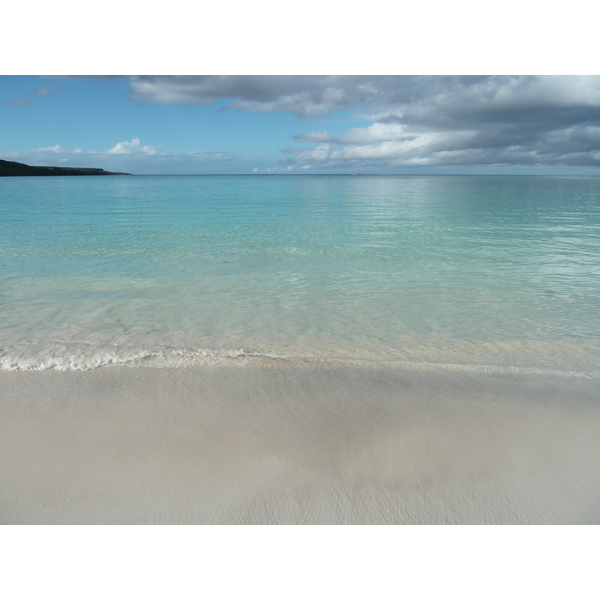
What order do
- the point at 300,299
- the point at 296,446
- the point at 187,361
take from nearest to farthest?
the point at 296,446
the point at 187,361
the point at 300,299

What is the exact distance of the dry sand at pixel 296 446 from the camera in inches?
114

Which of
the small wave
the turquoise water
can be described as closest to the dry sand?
the small wave

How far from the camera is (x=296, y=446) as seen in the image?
3486mm

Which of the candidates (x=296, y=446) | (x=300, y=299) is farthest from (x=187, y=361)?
(x=300, y=299)

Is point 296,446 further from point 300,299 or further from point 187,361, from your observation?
point 300,299

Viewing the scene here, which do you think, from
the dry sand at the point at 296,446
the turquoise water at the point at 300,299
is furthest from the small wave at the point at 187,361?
the dry sand at the point at 296,446

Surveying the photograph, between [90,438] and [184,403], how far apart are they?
34.9 inches

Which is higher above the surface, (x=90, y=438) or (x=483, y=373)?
(x=90, y=438)

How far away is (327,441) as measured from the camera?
356 centimetres

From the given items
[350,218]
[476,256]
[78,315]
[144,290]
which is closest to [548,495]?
[78,315]

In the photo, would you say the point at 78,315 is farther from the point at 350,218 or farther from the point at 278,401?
the point at 350,218

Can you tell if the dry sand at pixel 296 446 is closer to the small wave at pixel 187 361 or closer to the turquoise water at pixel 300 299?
the small wave at pixel 187 361

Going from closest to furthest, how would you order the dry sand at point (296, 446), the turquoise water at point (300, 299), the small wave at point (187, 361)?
the dry sand at point (296, 446)
the small wave at point (187, 361)
the turquoise water at point (300, 299)

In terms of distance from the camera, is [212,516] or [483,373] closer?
[212,516]
